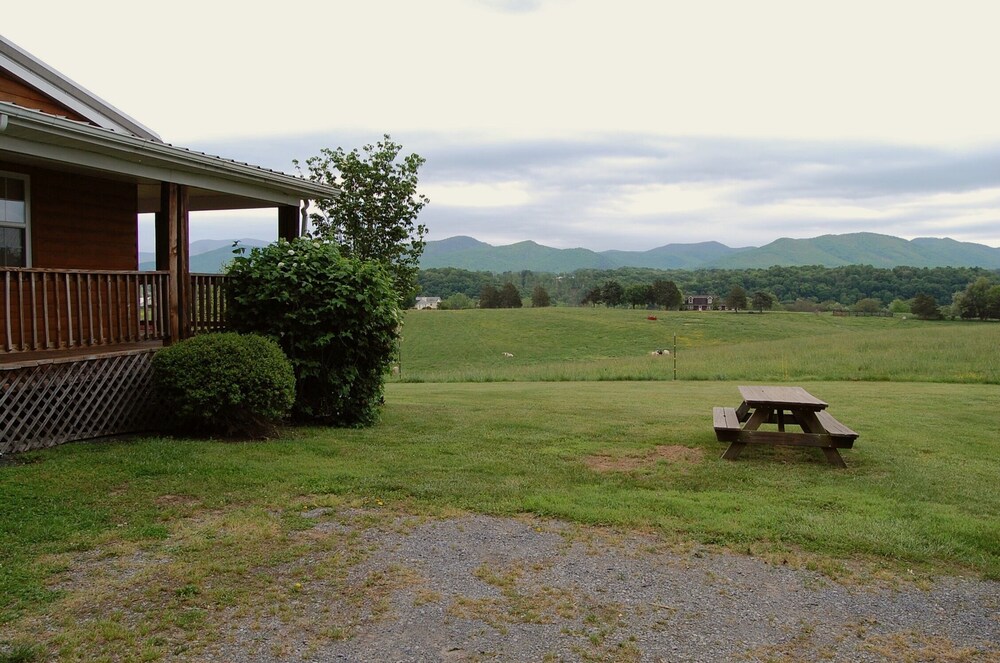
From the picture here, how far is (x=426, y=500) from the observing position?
19.4ft

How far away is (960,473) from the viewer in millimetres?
7055

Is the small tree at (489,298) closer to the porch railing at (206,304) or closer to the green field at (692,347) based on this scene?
the green field at (692,347)

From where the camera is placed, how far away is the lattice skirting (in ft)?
23.1

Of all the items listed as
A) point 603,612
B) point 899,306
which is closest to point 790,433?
point 603,612

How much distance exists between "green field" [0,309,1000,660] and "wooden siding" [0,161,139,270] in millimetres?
3938

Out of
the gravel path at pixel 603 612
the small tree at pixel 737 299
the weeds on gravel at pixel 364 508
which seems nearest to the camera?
the gravel path at pixel 603 612

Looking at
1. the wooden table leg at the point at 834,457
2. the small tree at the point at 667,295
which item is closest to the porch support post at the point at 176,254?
the wooden table leg at the point at 834,457

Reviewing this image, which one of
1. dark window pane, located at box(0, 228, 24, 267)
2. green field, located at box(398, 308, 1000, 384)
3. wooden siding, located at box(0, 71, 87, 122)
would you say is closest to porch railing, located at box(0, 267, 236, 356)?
→ dark window pane, located at box(0, 228, 24, 267)

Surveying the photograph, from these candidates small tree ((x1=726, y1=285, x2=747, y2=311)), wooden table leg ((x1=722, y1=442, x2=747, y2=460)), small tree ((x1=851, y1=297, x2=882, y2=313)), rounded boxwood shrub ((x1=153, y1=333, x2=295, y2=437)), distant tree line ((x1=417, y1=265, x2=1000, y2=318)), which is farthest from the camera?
small tree ((x1=726, y1=285, x2=747, y2=311))

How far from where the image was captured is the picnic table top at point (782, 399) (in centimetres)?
739

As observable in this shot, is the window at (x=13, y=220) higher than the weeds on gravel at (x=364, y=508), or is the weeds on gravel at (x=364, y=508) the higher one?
the window at (x=13, y=220)

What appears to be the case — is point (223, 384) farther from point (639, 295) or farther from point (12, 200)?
point (639, 295)

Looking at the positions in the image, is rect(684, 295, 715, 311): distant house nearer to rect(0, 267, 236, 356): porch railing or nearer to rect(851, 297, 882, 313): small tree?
rect(851, 297, 882, 313): small tree

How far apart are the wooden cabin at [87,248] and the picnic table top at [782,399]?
6813mm
